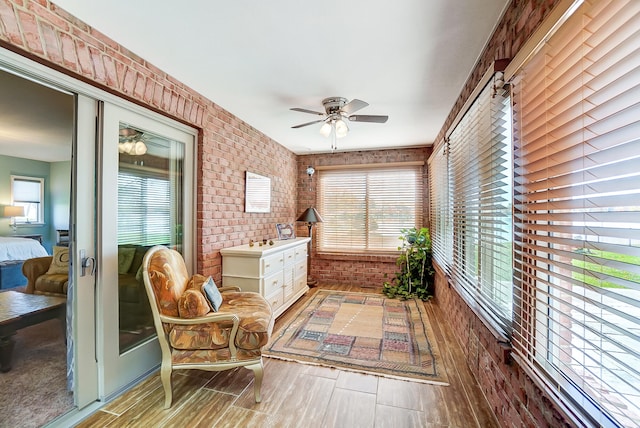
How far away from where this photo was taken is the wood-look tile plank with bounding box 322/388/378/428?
5.65ft

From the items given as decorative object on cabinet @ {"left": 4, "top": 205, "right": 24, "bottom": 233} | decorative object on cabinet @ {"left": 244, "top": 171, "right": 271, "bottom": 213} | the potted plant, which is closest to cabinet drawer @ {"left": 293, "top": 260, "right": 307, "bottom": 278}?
decorative object on cabinet @ {"left": 244, "top": 171, "right": 271, "bottom": 213}

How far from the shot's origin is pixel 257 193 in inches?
151

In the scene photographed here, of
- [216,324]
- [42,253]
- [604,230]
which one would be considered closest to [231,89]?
[42,253]

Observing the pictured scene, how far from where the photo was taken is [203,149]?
2766 mm

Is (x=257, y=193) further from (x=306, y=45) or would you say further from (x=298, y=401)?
(x=298, y=401)

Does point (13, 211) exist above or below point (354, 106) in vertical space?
below

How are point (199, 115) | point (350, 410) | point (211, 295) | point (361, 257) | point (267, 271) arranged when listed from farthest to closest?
1. point (361, 257)
2. point (267, 271)
3. point (199, 115)
4. point (211, 295)
5. point (350, 410)

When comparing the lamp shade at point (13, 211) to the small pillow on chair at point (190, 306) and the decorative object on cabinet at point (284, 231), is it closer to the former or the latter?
the small pillow on chair at point (190, 306)

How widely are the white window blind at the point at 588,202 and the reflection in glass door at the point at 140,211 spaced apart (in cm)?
Result: 264

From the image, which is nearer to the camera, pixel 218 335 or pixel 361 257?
pixel 218 335

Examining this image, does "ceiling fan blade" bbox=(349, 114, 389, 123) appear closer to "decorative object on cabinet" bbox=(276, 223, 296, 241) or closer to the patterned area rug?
"decorative object on cabinet" bbox=(276, 223, 296, 241)

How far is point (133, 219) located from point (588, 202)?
2.75m

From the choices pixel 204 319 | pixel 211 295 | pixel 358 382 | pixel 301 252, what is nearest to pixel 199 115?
pixel 211 295

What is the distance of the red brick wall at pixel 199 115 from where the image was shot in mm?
1489
